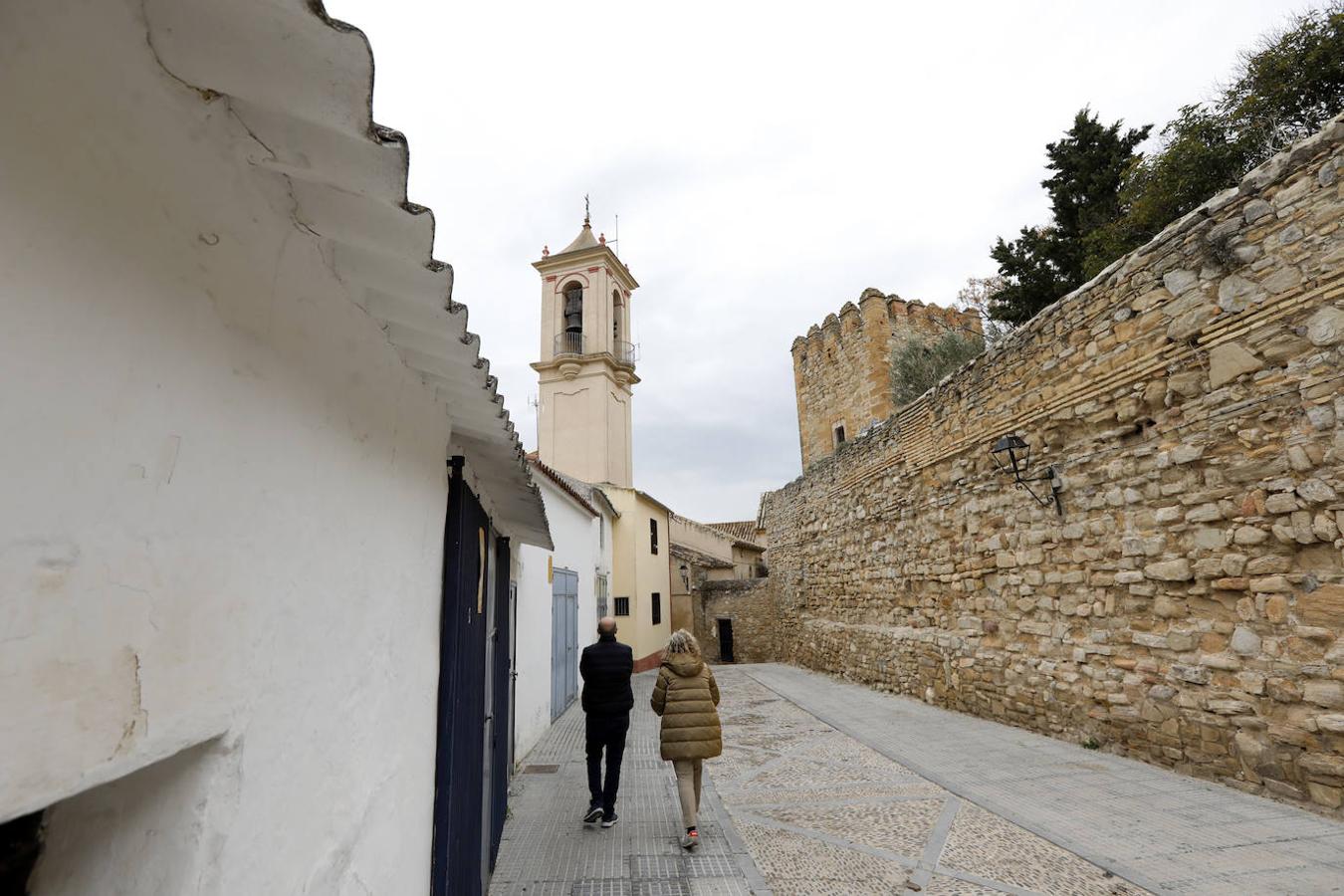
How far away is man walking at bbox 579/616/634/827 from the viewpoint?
15.6 ft

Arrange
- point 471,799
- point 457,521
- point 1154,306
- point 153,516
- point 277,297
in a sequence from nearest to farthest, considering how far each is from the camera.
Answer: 1. point 153,516
2. point 277,297
3. point 457,521
4. point 471,799
5. point 1154,306

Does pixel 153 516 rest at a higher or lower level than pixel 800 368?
lower

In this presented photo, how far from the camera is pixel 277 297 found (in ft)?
4.40

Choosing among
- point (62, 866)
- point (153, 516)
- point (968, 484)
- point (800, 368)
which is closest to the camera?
point (153, 516)

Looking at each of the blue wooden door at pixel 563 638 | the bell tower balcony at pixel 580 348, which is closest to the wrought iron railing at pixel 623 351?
the bell tower balcony at pixel 580 348

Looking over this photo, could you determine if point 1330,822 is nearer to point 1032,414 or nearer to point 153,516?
point 1032,414

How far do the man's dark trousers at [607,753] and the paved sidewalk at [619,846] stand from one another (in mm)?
202

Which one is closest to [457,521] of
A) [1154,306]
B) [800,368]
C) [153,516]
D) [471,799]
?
[471,799]

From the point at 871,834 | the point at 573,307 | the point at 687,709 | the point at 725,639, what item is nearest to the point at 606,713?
the point at 687,709

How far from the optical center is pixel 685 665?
4.61m

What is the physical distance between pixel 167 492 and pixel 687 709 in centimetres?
407

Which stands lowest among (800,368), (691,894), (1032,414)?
(691,894)

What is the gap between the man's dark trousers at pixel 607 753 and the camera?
187 inches

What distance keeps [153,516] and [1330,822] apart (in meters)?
6.04
